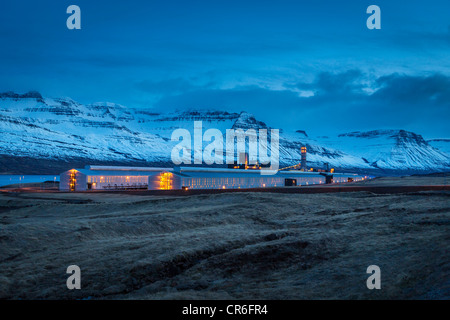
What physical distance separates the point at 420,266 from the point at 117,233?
16719 mm

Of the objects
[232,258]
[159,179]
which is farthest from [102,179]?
[232,258]

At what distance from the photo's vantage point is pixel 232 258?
16688 mm

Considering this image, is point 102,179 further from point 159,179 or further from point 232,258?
point 232,258

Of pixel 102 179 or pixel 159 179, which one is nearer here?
pixel 159 179

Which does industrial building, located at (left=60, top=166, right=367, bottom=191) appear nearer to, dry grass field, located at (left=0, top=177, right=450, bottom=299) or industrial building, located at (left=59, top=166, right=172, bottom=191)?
industrial building, located at (left=59, top=166, right=172, bottom=191)

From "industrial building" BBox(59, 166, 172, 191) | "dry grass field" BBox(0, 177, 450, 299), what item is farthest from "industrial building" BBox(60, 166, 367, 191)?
"dry grass field" BBox(0, 177, 450, 299)

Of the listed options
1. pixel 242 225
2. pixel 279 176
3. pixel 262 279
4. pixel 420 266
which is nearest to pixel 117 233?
pixel 242 225

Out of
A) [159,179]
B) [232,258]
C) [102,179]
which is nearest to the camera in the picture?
[232,258]

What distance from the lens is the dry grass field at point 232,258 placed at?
12.7 m

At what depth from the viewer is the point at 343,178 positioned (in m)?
144

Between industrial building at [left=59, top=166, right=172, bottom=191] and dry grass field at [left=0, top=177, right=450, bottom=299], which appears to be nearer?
dry grass field at [left=0, top=177, right=450, bottom=299]

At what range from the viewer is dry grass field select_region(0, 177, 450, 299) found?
41.5 feet
